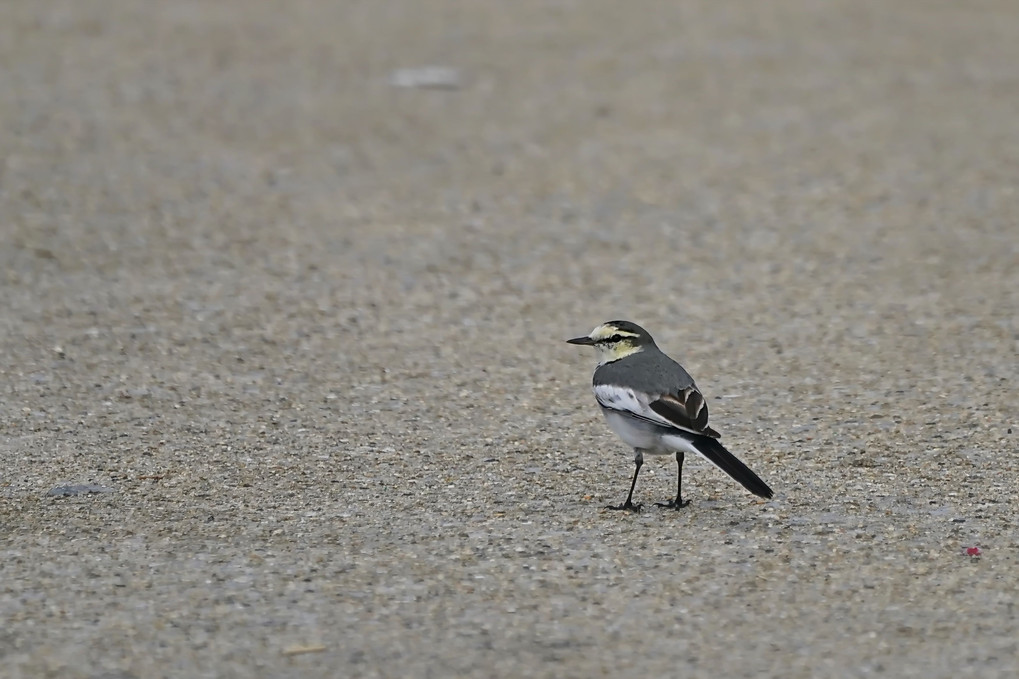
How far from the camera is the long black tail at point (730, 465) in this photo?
5.48 metres

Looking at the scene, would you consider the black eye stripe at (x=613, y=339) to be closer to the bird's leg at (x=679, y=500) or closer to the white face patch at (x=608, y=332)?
the white face patch at (x=608, y=332)

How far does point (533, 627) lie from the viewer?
188 inches

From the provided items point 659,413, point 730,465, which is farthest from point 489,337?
point 730,465

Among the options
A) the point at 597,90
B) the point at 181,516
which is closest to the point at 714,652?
the point at 181,516

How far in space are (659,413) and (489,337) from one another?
3032mm

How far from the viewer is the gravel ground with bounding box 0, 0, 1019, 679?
489 cm

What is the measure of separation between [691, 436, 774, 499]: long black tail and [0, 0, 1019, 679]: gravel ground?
0.77ft

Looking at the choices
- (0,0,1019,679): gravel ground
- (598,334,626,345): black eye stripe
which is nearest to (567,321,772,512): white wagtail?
(598,334,626,345): black eye stripe

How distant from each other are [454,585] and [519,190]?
6.99 m

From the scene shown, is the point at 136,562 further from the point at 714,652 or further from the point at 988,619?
the point at 988,619

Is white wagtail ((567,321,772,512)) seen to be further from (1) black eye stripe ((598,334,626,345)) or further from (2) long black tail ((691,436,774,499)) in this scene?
(1) black eye stripe ((598,334,626,345))

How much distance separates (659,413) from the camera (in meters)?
5.83

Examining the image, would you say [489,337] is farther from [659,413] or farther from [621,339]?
[659,413]

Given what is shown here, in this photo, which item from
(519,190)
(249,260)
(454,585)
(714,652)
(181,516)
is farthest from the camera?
(519,190)
